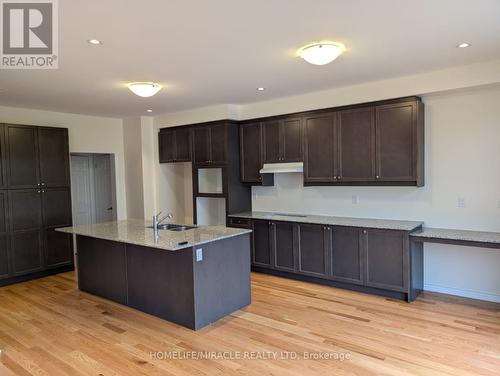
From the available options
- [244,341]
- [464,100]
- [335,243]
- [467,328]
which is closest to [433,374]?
[467,328]

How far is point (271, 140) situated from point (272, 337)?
2.93 metres

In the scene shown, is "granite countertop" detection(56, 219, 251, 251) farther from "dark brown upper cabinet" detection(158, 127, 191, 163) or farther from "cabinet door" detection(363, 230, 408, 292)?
"dark brown upper cabinet" detection(158, 127, 191, 163)

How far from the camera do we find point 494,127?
3.90m

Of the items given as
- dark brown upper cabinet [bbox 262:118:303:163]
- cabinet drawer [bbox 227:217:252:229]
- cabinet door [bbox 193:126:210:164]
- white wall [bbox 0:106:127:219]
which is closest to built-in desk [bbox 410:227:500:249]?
dark brown upper cabinet [bbox 262:118:303:163]

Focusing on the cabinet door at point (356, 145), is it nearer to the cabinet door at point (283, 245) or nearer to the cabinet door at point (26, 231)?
the cabinet door at point (283, 245)

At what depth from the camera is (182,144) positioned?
6.21 metres

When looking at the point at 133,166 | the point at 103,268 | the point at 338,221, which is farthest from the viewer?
the point at 133,166

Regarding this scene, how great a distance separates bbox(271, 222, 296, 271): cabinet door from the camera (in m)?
4.96

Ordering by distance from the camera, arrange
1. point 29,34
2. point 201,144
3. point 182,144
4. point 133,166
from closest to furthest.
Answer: point 29,34 < point 201,144 < point 182,144 < point 133,166

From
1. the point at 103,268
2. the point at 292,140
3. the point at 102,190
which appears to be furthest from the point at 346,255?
the point at 102,190

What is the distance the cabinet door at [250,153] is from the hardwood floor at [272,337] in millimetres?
1946

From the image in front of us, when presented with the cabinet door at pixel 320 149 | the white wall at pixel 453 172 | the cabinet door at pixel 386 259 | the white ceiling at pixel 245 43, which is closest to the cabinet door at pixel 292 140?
the cabinet door at pixel 320 149

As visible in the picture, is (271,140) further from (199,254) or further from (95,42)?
(95,42)

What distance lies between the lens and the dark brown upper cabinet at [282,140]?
16.7 feet
